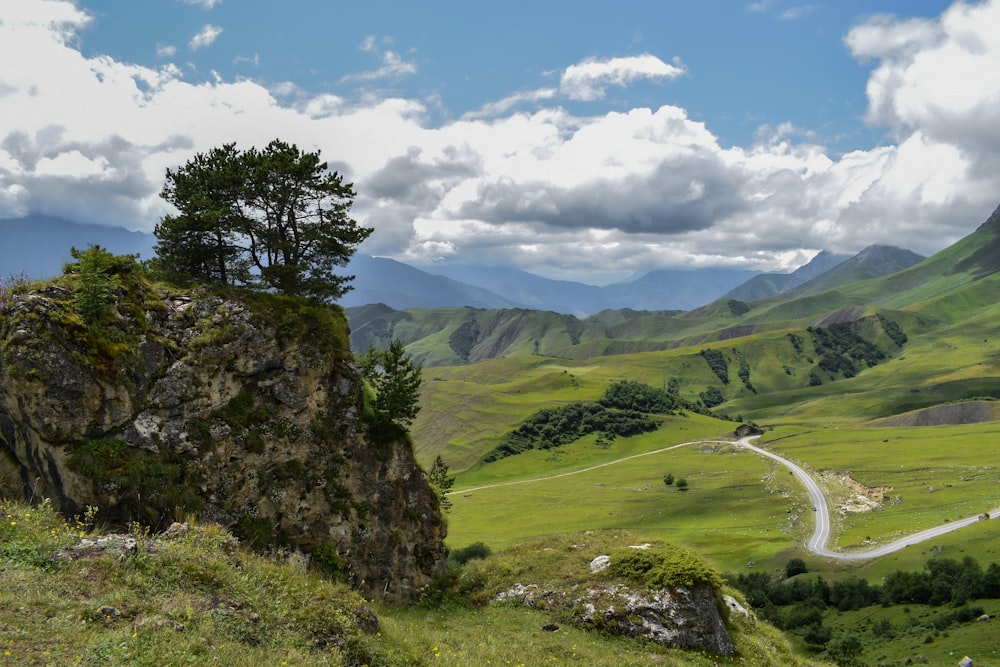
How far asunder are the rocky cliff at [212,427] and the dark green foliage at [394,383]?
4.89ft

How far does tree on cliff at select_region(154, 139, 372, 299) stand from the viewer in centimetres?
3494

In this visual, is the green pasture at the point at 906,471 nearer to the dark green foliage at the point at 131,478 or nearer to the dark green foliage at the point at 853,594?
the dark green foliage at the point at 853,594

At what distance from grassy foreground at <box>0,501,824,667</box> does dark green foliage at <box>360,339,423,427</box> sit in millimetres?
17848

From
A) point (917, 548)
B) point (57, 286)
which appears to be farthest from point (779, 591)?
point (57, 286)

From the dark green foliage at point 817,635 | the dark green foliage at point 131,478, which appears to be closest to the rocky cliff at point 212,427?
the dark green foliage at point 131,478

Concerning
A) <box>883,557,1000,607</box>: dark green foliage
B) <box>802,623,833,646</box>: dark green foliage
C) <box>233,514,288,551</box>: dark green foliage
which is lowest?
<box>802,623,833,646</box>: dark green foliage

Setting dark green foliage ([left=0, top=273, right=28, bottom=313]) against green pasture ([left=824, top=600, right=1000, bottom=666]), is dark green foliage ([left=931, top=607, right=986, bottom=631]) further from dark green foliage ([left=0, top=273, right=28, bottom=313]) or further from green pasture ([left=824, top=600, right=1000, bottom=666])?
dark green foliage ([left=0, top=273, right=28, bottom=313])

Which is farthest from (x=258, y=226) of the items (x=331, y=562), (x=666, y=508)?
(x=666, y=508)

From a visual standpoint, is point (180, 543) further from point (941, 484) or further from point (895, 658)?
point (941, 484)

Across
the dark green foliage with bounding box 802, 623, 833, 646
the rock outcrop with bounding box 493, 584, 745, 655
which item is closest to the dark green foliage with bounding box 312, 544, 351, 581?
the rock outcrop with bounding box 493, 584, 745, 655

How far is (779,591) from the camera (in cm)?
8044

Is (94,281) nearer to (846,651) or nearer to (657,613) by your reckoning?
(657,613)

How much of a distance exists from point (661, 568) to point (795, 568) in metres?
77.0

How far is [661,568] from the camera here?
27.7 metres
